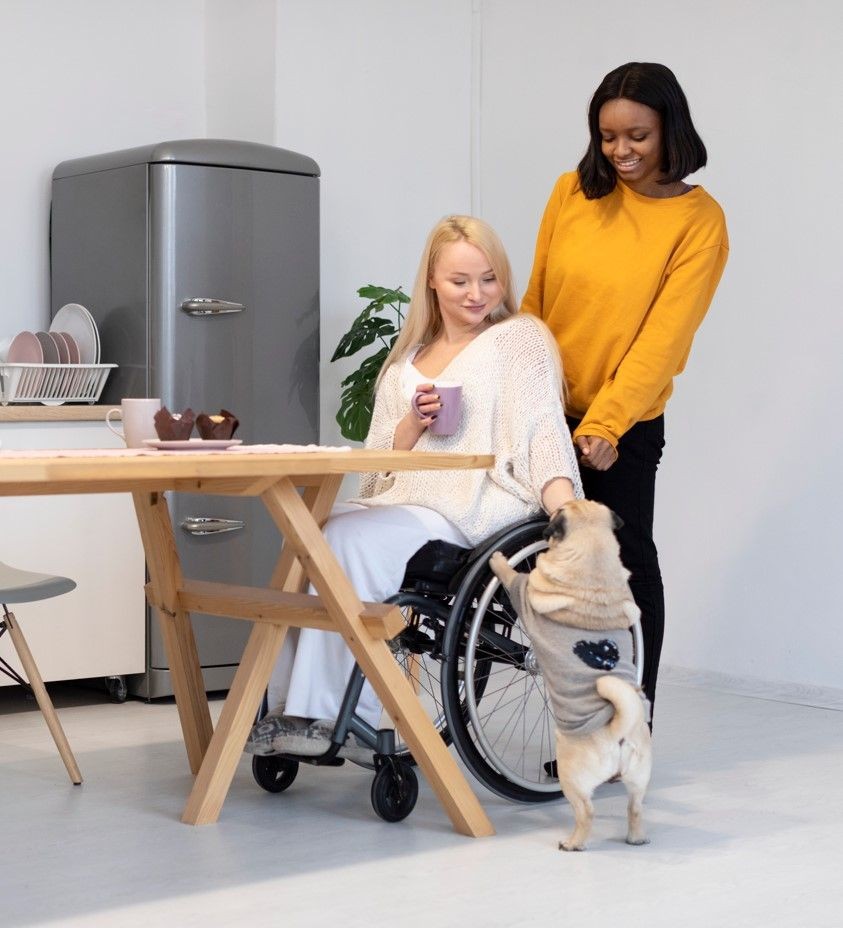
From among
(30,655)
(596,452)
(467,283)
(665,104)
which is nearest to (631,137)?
(665,104)

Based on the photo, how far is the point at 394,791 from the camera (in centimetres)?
275

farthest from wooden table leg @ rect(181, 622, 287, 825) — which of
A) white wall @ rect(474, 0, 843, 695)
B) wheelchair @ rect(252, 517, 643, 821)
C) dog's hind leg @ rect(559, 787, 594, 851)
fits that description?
white wall @ rect(474, 0, 843, 695)

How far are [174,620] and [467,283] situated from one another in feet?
3.04

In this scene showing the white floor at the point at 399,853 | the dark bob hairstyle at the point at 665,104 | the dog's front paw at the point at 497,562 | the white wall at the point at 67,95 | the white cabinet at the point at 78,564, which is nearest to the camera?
the white floor at the point at 399,853

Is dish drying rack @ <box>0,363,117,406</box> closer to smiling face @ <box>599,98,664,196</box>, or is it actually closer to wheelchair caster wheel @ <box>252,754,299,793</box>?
wheelchair caster wheel @ <box>252,754,299,793</box>

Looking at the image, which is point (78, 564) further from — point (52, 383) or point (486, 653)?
point (486, 653)

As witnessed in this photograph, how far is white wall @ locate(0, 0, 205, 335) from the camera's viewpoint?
14.1ft

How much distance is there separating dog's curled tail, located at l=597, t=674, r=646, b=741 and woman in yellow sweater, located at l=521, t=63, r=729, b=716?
54 centimetres

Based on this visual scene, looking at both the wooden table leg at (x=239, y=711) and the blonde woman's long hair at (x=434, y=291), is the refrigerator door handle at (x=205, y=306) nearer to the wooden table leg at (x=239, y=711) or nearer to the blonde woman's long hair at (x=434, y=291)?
the blonde woman's long hair at (x=434, y=291)

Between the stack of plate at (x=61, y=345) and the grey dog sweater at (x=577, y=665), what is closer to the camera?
the grey dog sweater at (x=577, y=665)

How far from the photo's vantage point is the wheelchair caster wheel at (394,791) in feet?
8.99

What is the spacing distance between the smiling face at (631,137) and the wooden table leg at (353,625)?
40.5 inches

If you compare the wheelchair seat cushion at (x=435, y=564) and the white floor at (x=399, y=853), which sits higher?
the wheelchair seat cushion at (x=435, y=564)

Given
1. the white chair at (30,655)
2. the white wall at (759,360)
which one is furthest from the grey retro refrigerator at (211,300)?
the white wall at (759,360)
